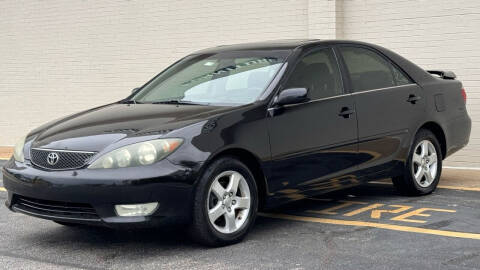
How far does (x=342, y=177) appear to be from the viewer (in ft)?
21.4

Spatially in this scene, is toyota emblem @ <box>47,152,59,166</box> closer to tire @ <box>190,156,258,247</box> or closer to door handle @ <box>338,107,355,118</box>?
tire @ <box>190,156,258,247</box>

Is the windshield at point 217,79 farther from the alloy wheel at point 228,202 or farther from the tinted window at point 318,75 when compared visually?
the alloy wheel at point 228,202

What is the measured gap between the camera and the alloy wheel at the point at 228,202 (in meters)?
5.40

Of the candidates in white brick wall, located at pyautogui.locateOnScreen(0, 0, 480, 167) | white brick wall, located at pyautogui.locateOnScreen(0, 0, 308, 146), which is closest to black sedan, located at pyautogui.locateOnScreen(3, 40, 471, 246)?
white brick wall, located at pyautogui.locateOnScreen(0, 0, 480, 167)

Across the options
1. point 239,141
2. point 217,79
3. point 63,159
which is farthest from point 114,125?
point 217,79

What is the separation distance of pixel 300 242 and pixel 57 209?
178cm

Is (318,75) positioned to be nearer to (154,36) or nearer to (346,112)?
(346,112)

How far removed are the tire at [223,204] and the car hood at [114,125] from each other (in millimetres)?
420

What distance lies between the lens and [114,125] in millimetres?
5613

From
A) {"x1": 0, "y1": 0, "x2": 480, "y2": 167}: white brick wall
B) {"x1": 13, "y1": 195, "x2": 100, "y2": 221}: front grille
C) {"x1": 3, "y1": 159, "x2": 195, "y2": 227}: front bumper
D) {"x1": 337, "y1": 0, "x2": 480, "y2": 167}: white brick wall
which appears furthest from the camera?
{"x1": 0, "y1": 0, "x2": 480, "y2": 167}: white brick wall

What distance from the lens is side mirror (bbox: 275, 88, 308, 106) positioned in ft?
19.4

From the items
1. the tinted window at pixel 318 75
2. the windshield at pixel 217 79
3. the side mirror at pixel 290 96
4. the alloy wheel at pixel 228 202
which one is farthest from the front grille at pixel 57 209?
the tinted window at pixel 318 75

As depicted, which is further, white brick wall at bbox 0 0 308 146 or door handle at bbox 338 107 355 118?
white brick wall at bbox 0 0 308 146

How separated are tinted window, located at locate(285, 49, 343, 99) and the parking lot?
1.10m
